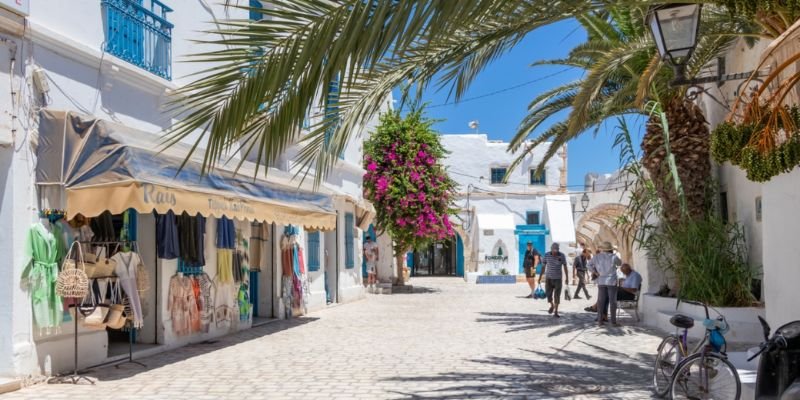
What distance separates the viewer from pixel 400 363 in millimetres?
9391

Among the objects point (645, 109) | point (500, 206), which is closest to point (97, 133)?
point (645, 109)

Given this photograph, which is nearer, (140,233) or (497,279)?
(140,233)

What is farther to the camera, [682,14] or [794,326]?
[682,14]

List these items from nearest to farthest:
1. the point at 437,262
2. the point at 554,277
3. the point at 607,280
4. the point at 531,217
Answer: the point at 607,280, the point at 554,277, the point at 531,217, the point at 437,262

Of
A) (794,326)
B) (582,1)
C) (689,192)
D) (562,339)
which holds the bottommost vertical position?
(562,339)

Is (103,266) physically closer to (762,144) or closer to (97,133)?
(97,133)

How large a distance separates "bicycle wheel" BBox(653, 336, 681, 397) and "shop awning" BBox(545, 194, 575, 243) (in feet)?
90.0

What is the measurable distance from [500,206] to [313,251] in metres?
21.7

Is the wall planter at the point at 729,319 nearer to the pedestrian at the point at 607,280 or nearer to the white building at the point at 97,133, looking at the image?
the pedestrian at the point at 607,280

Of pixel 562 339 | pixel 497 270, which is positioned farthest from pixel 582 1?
pixel 497 270

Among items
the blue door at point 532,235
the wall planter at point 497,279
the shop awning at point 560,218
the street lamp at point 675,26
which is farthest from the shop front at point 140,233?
the blue door at point 532,235

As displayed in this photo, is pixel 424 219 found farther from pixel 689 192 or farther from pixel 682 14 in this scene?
pixel 682 14

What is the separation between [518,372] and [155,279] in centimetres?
551

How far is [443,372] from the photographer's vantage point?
8.65 metres
